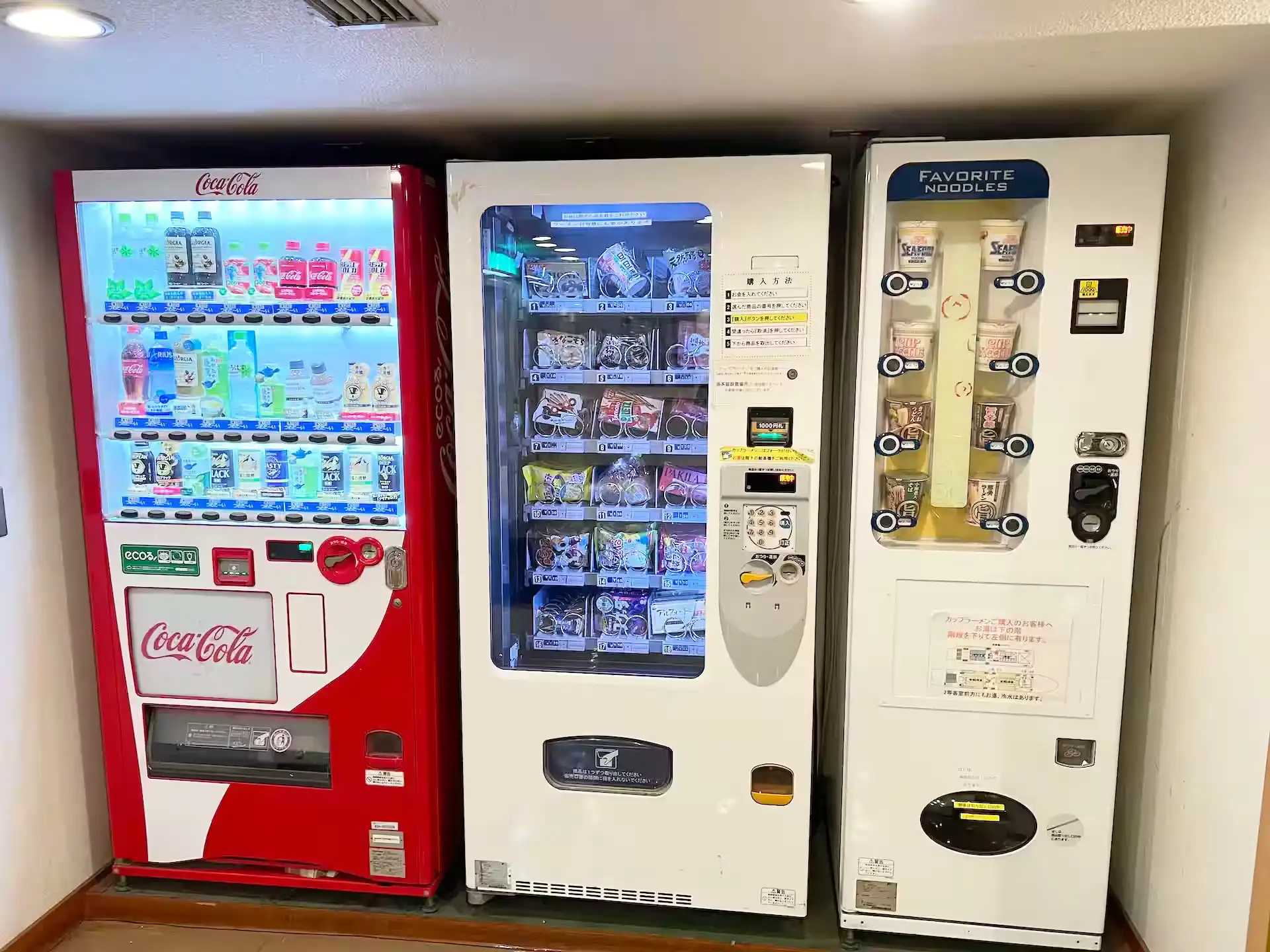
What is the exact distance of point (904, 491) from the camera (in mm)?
2119

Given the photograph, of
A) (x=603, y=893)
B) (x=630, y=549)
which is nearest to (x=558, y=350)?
(x=630, y=549)

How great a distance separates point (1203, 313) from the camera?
1.96 m

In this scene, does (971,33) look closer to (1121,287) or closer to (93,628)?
(1121,287)

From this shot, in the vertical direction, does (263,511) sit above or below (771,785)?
above

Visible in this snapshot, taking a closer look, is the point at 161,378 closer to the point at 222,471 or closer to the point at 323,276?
the point at 222,471

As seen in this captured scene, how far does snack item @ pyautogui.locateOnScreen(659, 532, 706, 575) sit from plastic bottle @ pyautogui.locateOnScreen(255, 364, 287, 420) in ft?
3.53

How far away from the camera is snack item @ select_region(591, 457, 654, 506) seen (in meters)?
2.35

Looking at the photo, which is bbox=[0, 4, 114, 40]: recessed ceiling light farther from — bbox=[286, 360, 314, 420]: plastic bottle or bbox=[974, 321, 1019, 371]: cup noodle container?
bbox=[974, 321, 1019, 371]: cup noodle container

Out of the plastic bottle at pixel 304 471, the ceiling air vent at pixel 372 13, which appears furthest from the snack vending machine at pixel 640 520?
the ceiling air vent at pixel 372 13

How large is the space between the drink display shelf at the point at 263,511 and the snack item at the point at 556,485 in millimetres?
353

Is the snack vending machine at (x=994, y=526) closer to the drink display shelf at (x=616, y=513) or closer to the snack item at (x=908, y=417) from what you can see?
the snack item at (x=908, y=417)

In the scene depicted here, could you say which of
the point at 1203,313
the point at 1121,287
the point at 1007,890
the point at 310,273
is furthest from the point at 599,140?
the point at 1007,890

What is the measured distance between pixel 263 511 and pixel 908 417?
1665 mm

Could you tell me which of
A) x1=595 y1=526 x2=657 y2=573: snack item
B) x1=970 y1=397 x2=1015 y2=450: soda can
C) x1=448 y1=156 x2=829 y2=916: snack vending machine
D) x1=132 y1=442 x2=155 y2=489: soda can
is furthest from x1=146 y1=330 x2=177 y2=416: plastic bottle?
x1=970 y1=397 x2=1015 y2=450: soda can
